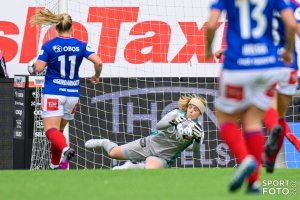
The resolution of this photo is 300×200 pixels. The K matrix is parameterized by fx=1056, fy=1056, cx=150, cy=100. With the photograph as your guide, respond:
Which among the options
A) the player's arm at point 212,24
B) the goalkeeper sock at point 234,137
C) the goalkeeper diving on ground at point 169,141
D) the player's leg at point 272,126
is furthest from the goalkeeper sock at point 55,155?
the player's arm at point 212,24

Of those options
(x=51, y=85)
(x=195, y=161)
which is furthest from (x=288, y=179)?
(x=195, y=161)

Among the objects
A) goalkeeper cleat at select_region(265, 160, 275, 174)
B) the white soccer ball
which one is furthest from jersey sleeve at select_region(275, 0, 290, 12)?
the white soccer ball

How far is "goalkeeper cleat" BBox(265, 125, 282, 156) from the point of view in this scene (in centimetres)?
885

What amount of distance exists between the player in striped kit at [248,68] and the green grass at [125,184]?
1.40 feet

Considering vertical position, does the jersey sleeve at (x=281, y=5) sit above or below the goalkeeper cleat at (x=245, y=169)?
above

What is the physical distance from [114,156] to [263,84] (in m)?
5.68

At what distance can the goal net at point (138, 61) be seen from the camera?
14211 millimetres

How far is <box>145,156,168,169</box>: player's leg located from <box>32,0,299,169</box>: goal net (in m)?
2.01

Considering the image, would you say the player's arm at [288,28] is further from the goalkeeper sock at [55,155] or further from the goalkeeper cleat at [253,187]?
the goalkeeper sock at [55,155]

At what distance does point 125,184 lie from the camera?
8305mm

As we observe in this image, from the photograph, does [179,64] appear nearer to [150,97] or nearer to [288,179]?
[150,97]

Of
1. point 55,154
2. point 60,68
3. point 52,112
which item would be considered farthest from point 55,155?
point 60,68

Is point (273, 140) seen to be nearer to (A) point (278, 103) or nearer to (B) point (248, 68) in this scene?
(A) point (278, 103)

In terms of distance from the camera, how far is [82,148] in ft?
46.4
